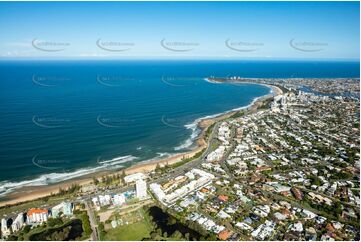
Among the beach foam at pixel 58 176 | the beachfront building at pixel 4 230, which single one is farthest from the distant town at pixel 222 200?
the beach foam at pixel 58 176

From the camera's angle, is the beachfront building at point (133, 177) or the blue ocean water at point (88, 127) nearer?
the beachfront building at point (133, 177)

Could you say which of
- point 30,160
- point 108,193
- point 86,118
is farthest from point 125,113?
point 108,193

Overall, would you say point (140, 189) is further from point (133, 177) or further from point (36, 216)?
point (36, 216)

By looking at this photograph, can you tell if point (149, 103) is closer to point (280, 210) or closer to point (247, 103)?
point (247, 103)

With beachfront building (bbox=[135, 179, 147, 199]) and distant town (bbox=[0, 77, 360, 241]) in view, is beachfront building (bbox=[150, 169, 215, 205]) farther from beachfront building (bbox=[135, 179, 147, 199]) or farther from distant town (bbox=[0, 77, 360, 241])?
beachfront building (bbox=[135, 179, 147, 199])

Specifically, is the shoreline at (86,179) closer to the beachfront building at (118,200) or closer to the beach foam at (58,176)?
the beach foam at (58,176)

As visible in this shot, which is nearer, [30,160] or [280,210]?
[280,210]
